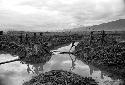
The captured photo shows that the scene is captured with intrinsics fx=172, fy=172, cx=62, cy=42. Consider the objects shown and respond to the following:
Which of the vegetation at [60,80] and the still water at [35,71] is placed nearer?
the vegetation at [60,80]

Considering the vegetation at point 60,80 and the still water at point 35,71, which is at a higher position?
the vegetation at point 60,80

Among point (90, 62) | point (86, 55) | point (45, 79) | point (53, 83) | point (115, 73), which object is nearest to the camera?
point (53, 83)

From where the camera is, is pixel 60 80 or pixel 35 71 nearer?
pixel 60 80

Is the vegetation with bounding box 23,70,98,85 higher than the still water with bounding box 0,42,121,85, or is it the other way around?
the vegetation with bounding box 23,70,98,85

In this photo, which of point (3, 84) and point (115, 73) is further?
point (115, 73)

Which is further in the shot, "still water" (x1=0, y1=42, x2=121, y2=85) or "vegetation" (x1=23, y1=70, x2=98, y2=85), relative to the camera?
"still water" (x1=0, y1=42, x2=121, y2=85)

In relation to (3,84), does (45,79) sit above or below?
above

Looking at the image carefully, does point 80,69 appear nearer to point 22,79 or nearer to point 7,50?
point 22,79

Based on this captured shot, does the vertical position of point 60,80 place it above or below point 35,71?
above

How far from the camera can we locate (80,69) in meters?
25.5

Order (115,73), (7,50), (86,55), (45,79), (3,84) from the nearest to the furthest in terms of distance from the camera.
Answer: (45,79)
(3,84)
(115,73)
(86,55)
(7,50)

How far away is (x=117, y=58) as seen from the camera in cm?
2622

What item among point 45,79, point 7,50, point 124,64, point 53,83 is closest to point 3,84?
point 45,79

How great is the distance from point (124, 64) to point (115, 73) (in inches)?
96.3
